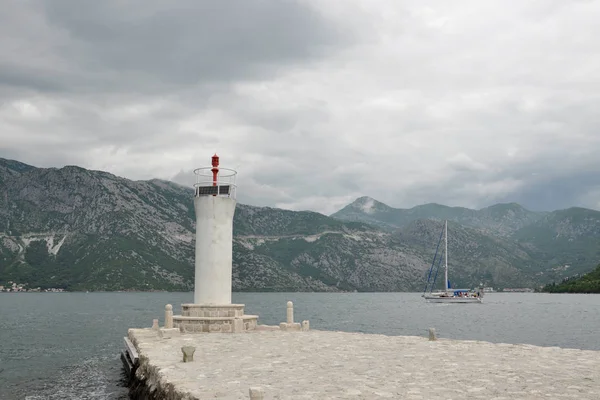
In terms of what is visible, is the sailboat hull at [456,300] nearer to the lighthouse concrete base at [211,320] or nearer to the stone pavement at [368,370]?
the lighthouse concrete base at [211,320]

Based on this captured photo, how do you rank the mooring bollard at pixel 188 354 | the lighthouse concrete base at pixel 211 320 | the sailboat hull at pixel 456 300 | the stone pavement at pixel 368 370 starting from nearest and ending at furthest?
the stone pavement at pixel 368 370, the mooring bollard at pixel 188 354, the lighthouse concrete base at pixel 211 320, the sailboat hull at pixel 456 300

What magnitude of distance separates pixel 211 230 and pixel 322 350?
44.7ft

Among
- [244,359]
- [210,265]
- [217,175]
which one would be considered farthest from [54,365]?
[244,359]

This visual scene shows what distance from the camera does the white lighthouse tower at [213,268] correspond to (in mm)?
33469

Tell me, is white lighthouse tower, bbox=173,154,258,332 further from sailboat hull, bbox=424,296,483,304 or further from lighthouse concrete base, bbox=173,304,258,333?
sailboat hull, bbox=424,296,483,304

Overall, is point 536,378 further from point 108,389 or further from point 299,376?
point 108,389

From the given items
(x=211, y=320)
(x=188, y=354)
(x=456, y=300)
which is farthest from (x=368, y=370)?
(x=456, y=300)

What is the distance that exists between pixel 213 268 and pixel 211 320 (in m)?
3.42

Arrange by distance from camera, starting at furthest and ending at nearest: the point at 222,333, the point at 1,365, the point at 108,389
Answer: the point at 1,365 < the point at 222,333 < the point at 108,389

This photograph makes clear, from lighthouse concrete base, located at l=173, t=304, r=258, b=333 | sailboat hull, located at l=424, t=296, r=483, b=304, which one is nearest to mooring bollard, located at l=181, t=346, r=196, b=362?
lighthouse concrete base, located at l=173, t=304, r=258, b=333

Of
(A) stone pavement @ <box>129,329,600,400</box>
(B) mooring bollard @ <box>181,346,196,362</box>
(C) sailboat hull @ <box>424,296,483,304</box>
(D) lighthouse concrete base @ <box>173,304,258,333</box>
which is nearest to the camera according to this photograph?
(A) stone pavement @ <box>129,329,600,400</box>

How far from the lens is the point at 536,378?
16.5 meters

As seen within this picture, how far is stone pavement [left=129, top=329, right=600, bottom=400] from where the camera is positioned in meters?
14.4

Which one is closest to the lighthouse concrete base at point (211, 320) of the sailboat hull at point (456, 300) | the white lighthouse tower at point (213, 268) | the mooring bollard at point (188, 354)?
the white lighthouse tower at point (213, 268)
